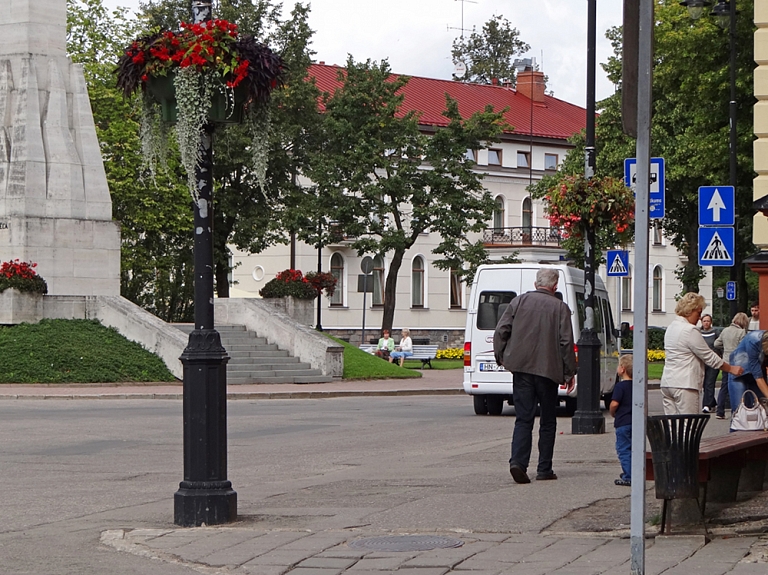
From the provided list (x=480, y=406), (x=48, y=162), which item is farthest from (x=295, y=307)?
(x=480, y=406)

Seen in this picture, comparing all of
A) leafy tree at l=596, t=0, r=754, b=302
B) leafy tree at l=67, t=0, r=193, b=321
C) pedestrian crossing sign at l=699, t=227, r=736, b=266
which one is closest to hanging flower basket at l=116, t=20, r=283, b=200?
pedestrian crossing sign at l=699, t=227, r=736, b=266

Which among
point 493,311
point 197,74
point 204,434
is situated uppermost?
point 197,74

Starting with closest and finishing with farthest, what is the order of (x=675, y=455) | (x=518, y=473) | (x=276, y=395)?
(x=675, y=455), (x=518, y=473), (x=276, y=395)

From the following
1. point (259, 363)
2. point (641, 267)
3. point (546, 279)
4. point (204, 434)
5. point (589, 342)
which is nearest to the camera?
point (641, 267)

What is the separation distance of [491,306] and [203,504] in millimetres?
14065

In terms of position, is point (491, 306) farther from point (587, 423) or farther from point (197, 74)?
point (197, 74)

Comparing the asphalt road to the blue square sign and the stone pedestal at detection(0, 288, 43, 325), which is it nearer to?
the blue square sign

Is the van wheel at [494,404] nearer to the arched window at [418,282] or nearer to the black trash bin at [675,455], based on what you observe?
the black trash bin at [675,455]

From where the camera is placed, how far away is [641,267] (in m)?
6.74

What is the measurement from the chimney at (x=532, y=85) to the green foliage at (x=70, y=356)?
50198 millimetres

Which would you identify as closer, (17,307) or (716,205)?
(716,205)

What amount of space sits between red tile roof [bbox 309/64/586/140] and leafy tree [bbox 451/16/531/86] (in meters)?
6.60

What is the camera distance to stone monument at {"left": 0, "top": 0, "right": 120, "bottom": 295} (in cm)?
3456

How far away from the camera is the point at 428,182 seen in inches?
2120
